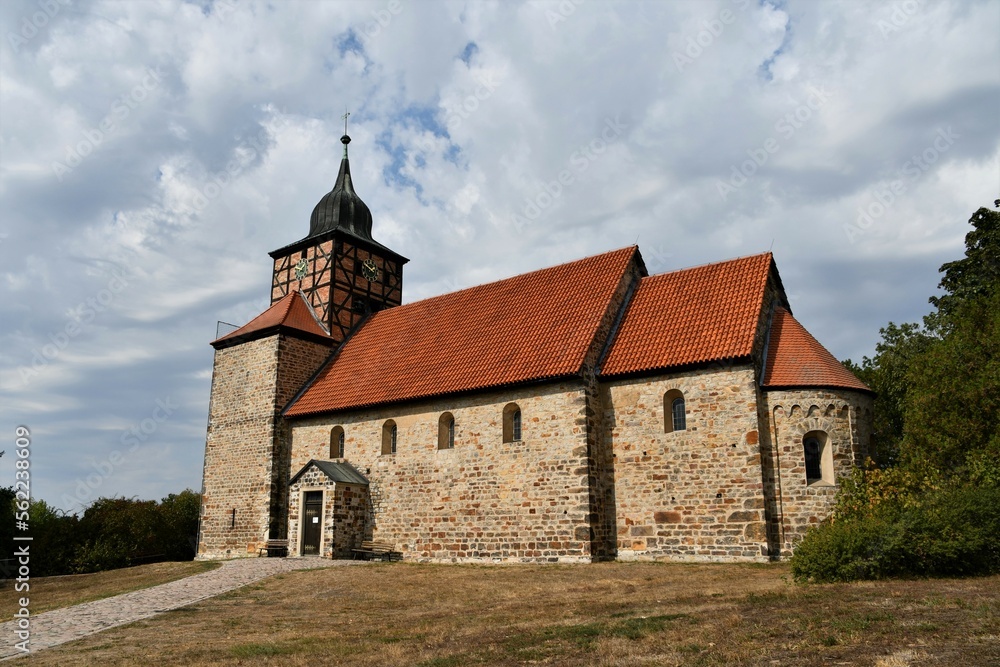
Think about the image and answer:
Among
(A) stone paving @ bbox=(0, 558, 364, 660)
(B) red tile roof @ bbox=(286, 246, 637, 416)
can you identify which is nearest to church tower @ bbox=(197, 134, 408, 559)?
(B) red tile roof @ bbox=(286, 246, 637, 416)

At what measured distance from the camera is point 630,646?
288 inches

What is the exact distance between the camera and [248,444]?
25188 millimetres

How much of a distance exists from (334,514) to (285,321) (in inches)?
321

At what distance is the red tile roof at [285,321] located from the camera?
26.3m

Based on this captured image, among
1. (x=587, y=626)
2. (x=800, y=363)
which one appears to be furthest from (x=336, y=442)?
(x=587, y=626)

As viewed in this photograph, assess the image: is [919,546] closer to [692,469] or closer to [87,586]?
[692,469]

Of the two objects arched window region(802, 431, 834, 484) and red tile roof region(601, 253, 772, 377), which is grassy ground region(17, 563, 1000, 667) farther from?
red tile roof region(601, 253, 772, 377)

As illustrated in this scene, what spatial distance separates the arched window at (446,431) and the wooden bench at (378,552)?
326cm

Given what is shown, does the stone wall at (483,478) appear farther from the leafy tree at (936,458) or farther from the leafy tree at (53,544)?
the leafy tree at (53,544)

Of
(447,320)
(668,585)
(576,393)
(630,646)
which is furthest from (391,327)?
(630,646)

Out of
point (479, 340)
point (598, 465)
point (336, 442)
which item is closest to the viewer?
point (598, 465)

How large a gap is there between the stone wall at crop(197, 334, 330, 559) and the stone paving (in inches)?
192

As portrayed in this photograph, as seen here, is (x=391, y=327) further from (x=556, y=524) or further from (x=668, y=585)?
(x=668, y=585)

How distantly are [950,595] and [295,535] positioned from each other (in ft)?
57.7
